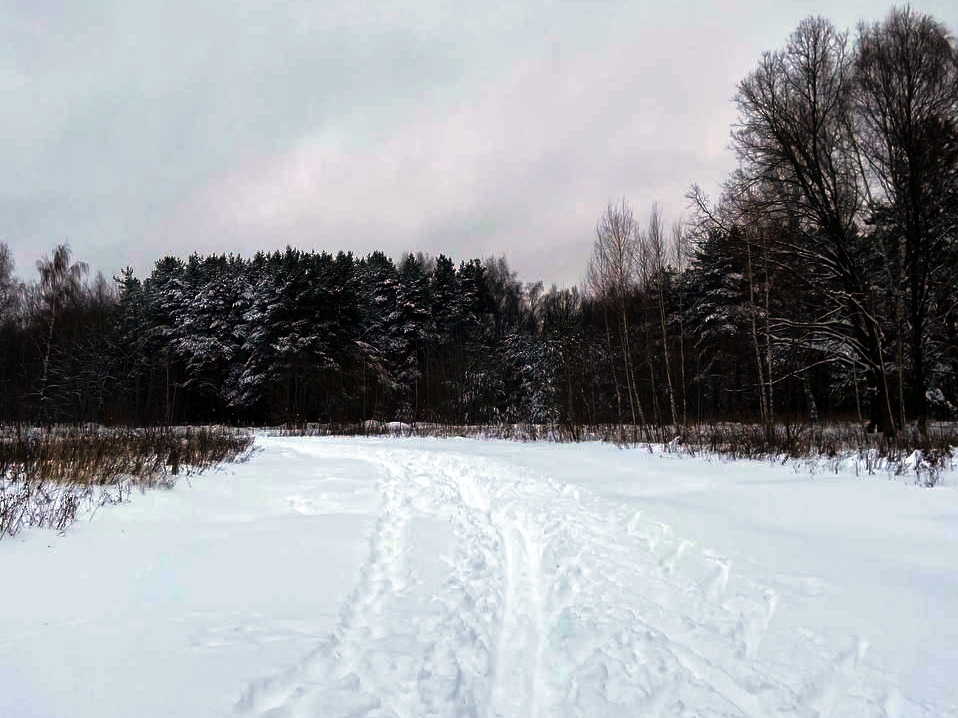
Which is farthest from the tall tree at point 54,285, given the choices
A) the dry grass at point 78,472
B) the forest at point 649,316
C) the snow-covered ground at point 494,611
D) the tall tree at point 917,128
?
the tall tree at point 917,128

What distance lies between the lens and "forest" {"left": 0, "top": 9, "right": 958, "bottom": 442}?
49.4ft

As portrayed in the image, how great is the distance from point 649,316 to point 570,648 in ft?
91.1

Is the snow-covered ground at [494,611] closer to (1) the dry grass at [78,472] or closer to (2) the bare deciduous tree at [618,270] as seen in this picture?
(1) the dry grass at [78,472]

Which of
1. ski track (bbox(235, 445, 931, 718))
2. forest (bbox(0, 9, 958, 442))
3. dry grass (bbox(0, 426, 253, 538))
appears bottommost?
ski track (bbox(235, 445, 931, 718))

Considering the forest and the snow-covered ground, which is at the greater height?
the forest

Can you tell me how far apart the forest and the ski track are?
11713 millimetres

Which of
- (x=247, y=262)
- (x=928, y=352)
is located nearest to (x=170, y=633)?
(x=928, y=352)

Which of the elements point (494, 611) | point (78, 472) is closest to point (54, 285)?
point (78, 472)

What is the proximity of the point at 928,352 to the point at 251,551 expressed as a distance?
2379 cm

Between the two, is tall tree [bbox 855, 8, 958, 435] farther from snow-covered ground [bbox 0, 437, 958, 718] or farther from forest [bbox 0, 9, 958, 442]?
snow-covered ground [bbox 0, 437, 958, 718]

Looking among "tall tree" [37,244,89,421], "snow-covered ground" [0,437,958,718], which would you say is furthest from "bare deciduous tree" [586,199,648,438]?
"tall tree" [37,244,89,421]

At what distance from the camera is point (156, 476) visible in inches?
350

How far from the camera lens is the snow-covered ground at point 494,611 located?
2584 mm

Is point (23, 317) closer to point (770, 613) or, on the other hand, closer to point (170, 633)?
point (170, 633)
